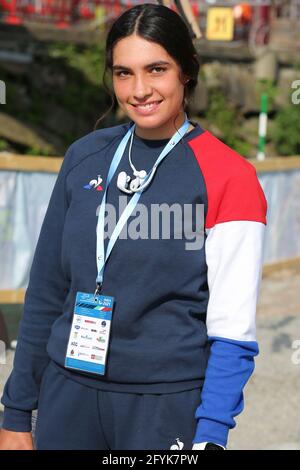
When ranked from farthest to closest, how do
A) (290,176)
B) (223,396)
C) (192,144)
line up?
(290,176), (192,144), (223,396)

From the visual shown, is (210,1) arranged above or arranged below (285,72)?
above

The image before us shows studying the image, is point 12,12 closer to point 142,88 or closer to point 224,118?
point 224,118

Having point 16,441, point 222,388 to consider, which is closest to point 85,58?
point 16,441

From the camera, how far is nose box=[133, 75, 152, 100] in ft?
7.77

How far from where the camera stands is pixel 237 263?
7.56 ft

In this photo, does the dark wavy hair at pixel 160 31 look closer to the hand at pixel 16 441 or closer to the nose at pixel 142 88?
the nose at pixel 142 88

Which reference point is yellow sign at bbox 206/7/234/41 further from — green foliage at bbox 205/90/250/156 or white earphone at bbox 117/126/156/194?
white earphone at bbox 117/126/156/194

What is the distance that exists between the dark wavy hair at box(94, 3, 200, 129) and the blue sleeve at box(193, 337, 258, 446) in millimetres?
708

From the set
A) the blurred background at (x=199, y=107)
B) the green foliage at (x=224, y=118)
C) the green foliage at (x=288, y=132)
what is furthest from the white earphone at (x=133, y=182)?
the green foliage at (x=224, y=118)

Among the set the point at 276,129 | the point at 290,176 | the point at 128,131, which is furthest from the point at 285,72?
the point at 128,131

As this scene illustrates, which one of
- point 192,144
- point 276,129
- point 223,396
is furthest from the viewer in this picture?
point 276,129
